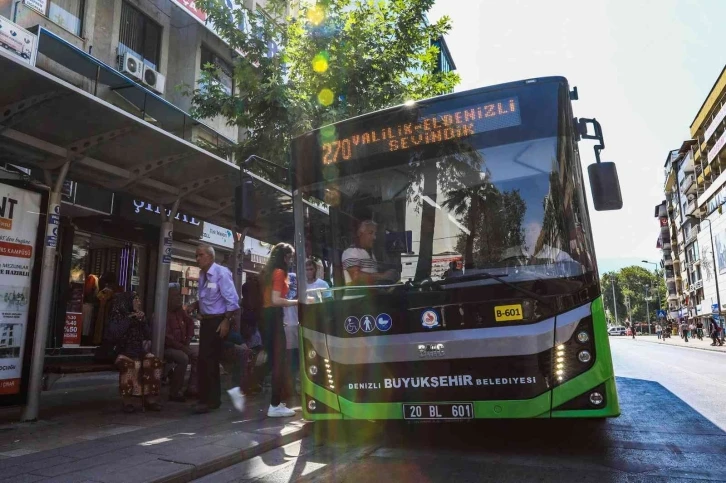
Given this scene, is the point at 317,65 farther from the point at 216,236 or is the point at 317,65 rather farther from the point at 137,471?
the point at 137,471

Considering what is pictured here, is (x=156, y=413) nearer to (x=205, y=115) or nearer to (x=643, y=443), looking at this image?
(x=643, y=443)

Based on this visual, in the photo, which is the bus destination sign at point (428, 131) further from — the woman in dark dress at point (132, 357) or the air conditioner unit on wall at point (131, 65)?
the air conditioner unit on wall at point (131, 65)

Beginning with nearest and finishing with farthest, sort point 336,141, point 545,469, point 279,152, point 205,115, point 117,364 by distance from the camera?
point 545,469 < point 336,141 < point 117,364 < point 279,152 < point 205,115

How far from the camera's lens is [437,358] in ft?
14.9

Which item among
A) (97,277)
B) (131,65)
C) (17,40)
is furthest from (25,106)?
(131,65)

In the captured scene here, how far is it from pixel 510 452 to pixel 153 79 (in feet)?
49.6

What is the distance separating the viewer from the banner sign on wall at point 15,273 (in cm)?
583

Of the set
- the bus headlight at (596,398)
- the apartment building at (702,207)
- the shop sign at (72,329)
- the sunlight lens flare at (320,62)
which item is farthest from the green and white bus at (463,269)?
the apartment building at (702,207)

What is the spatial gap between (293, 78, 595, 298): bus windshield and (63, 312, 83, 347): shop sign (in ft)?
26.7

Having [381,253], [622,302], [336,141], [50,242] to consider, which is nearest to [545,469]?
[381,253]

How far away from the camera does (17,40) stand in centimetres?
1130

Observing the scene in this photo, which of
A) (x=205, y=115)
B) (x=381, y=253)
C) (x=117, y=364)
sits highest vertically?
(x=205, y=115)

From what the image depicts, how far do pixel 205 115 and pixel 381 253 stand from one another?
9.16 meters

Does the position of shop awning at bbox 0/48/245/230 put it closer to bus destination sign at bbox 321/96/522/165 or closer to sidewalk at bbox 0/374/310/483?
bus destination sign at bbox 321/96/522/165
